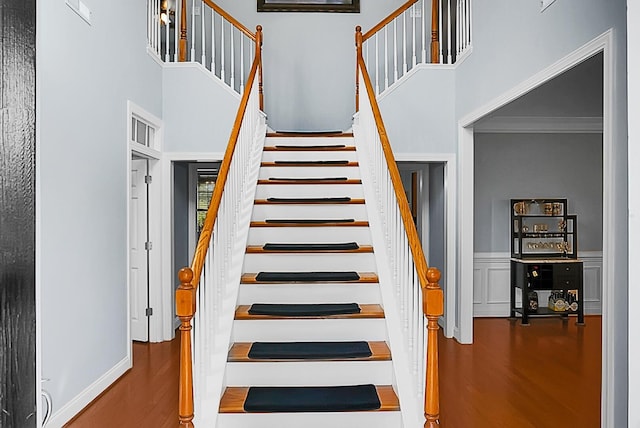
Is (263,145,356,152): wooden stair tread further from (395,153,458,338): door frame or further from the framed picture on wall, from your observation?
the framed picture on wall

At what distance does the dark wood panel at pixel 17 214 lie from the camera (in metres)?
0.54

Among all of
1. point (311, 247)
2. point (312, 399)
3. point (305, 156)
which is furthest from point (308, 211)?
point (312, 399)

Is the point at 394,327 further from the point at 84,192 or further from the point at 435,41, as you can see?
the point at 435,41

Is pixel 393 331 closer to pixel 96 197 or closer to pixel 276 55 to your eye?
pixel 96 197

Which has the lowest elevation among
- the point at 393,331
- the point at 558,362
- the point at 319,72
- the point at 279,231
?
the point at 558,362

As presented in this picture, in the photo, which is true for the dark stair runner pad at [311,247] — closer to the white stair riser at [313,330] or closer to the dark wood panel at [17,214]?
the white stair riser at [313,330]

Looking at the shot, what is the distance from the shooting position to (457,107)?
5.95 meters

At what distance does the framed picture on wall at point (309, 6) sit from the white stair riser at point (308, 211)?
4.09 meters

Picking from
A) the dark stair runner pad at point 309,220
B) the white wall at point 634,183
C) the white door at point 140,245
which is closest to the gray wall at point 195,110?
the white door at point 140,245

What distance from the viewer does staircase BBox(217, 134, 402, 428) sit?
2.93 m

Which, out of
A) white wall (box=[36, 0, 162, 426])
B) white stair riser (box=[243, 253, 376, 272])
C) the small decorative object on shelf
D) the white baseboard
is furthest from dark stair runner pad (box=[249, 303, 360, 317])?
the small decorative object on shelf

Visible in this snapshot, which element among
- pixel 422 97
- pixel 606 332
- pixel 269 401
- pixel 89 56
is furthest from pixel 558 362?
pixel 89 56

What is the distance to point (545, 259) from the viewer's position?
24.2 feet

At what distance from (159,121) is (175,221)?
1.34 meters
